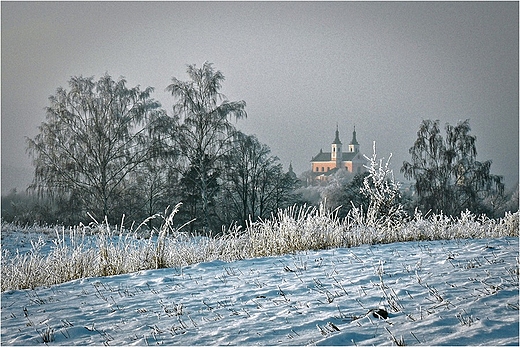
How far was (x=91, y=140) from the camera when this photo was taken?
19.8m

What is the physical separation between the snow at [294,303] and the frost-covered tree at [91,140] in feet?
→ 48.7

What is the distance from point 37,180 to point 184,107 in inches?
260

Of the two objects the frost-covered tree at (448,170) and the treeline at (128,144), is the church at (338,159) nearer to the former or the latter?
the frost-covered tree at (448,170)

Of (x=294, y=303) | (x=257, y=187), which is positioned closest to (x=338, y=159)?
(x=257, y=187)

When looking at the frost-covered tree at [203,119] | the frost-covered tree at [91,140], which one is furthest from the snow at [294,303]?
the frost-covered tree at [91,140]

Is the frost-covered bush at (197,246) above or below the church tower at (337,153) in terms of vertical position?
below

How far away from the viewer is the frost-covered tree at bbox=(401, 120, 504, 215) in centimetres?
2339

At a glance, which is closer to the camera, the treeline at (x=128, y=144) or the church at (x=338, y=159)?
the treeline at (x=128, y=144)

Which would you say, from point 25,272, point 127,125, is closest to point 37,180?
point 127,125

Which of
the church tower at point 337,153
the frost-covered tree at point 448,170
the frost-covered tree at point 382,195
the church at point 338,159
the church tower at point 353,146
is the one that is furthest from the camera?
the church tower at point 353,146

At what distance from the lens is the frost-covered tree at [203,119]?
65.1ft

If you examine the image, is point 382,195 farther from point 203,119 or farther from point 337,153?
point 337,153

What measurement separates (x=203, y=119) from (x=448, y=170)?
492 inches

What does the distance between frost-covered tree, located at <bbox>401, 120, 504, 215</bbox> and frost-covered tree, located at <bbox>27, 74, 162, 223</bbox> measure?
1304cm
